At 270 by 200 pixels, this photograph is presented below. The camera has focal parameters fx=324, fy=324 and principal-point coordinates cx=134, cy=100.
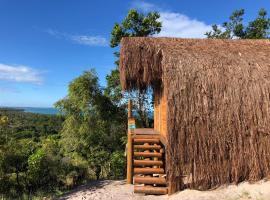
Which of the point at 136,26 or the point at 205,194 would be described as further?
the point at 136,26

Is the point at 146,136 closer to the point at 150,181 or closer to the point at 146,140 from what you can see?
the point at 146,140

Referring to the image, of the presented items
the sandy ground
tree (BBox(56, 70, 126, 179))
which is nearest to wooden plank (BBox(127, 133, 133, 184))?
the sandy ground

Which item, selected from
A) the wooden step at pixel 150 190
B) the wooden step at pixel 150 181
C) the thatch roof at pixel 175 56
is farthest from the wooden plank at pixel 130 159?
the thatch roof at pixel 175 56

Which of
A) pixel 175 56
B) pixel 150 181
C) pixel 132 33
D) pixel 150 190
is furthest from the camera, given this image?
pixel 132 33

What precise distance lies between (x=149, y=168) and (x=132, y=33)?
27.3 feet

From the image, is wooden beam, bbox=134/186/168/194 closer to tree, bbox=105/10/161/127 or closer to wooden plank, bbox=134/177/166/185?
wooden plank, bbox=134/177/166/185

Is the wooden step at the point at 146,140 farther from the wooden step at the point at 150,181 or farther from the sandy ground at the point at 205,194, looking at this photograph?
the sandy ground at the point at 205,194

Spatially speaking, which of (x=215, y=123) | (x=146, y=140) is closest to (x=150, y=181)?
(x=146, y=140)

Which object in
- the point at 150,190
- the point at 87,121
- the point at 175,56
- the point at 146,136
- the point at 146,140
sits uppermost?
the point at 175,56

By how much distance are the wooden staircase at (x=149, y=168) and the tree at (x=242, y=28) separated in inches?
413

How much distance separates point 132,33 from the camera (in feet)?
54.1

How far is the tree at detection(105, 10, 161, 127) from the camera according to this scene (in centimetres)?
Result: 1584

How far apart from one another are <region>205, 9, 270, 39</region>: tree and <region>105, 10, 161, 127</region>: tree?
4.18 m

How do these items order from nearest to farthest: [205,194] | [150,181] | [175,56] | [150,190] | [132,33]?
1. [205,194]
2. [175,56]
3. [150,190]
4. [150,181]
5. [132,33]
